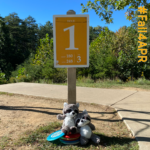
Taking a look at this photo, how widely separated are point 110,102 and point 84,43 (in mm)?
3053

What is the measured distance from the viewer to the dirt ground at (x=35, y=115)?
3.71m

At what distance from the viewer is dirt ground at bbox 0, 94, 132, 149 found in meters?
3.71

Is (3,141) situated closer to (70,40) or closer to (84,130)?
(84,130)

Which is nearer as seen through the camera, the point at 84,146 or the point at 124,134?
the point at 84,146

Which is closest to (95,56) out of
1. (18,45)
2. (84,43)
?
(84,43)

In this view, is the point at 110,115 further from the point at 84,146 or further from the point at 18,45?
the point at 18,45

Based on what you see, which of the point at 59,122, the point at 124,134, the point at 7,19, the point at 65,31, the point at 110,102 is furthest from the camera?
the point at 7,19

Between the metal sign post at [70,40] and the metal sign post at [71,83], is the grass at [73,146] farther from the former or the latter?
the metal sign post at [70,40]

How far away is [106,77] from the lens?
12.2m

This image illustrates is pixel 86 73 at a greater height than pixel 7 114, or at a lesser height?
greater

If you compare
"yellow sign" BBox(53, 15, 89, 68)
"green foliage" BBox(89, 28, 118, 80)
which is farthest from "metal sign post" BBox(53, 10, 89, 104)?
"green foliage" BBox(89, 28, 118, 80)

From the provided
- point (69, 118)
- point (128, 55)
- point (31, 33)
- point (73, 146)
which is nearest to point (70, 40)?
point (69, 118)

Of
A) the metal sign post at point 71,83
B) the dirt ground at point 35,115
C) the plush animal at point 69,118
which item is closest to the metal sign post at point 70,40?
the metal sign post at point 71,83

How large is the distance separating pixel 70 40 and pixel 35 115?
7.71 feet
